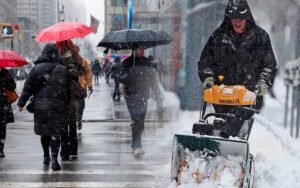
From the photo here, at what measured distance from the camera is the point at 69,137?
25.6 ft

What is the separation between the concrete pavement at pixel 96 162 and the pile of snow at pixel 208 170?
1.49 m

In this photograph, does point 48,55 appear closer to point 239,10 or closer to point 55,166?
point 55,166

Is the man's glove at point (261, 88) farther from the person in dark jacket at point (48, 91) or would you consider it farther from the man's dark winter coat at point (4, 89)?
the man's dark winter coat at point (4, 89)

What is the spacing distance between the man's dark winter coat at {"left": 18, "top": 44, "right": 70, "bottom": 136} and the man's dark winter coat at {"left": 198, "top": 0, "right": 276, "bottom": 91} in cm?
218

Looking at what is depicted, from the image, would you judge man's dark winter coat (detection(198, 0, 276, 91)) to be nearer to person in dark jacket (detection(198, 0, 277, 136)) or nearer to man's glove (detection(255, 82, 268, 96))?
person in dark jacket (detection(198, 0, 277, 136))

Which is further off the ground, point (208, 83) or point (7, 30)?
point (7, 30)

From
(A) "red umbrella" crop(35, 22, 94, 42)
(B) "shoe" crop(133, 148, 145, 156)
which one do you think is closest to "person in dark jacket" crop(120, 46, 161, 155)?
(B) "shoe" crop(133, 148, 145, 156)

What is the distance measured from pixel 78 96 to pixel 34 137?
3501 millimetres

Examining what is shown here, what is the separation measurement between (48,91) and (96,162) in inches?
62.8

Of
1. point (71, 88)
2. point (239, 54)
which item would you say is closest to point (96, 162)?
point (71, 88)

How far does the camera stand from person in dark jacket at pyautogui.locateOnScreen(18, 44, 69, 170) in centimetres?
670

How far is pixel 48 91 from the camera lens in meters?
6.72

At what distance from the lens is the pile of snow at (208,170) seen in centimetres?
459

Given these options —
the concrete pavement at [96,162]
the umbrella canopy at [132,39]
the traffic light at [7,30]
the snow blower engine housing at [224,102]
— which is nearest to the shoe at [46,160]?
the concrete pavement at [96,162]
